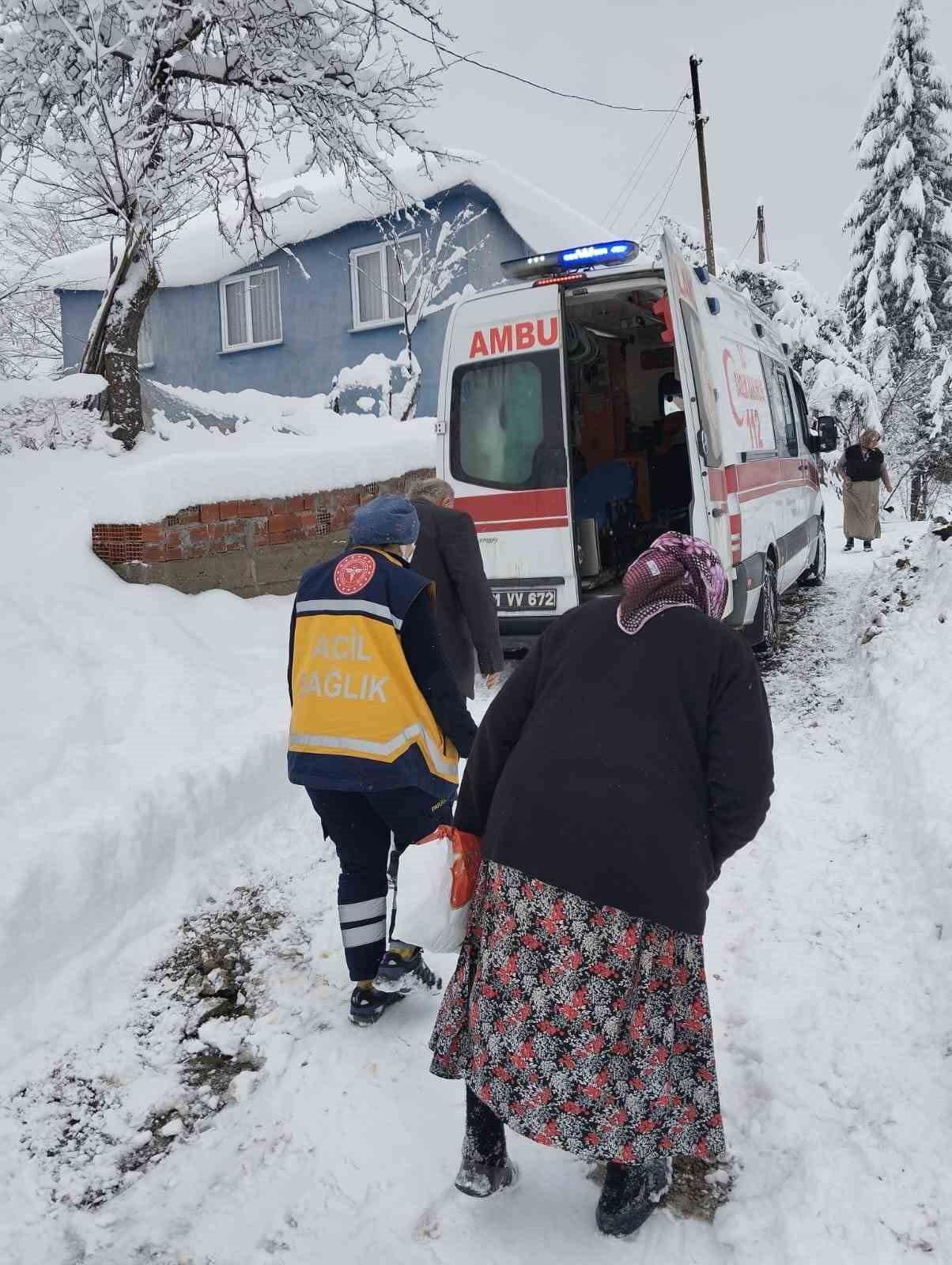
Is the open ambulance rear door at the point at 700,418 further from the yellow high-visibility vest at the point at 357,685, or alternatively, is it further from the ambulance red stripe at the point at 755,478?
the yellow high-visibility vest at the point at 357,685

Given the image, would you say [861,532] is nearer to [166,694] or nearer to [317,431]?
[317,431]

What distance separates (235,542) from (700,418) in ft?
10.8

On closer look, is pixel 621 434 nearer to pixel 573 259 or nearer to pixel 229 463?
pixel 573 259

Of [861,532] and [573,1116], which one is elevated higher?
[861,532]

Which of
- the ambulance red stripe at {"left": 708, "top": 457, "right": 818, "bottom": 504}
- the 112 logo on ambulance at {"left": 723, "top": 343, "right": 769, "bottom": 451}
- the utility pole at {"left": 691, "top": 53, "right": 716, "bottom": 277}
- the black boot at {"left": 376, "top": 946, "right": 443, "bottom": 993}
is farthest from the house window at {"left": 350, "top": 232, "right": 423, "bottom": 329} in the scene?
the black boot at {"left": 376, "top": 946, "right": 443, "bottom": 993}

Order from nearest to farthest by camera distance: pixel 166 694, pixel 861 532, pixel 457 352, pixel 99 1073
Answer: pixel 99 1073 → pixel 166 694 → pixel 457 352 → pixel 861 532

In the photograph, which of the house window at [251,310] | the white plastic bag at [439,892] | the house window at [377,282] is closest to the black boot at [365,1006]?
the white plastic bag at [439,892]

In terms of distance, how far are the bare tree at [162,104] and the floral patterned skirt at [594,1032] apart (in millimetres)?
6489

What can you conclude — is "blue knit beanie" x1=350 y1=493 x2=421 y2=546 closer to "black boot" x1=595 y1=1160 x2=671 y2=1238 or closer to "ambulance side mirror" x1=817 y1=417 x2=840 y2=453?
"black boot" x1=595 y1=1160 x2=671 y2=1238

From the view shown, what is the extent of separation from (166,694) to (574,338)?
3.88m

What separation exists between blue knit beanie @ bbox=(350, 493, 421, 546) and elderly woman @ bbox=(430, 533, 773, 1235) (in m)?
1.01

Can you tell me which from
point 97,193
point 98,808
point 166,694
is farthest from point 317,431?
point 98,808

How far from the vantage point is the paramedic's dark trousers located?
3.03 m

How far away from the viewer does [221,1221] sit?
2.43 m
